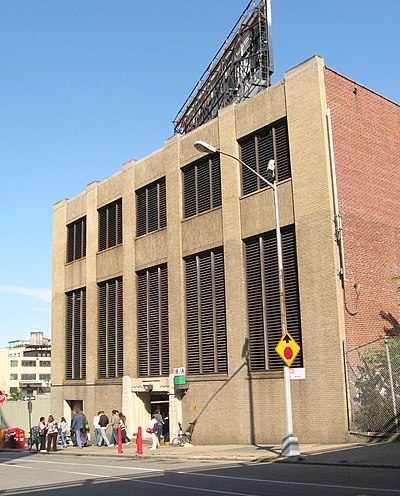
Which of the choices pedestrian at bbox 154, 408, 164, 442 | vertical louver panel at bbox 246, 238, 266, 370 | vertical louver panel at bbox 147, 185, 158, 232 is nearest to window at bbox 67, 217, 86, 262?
vertical louver panel at bbox 147, 185, 158, 232

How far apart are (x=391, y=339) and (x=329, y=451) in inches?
217

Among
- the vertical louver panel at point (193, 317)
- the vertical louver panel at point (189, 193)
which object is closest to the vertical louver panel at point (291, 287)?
the vertical louver panel at point (193, 317)

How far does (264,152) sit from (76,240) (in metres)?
15.9

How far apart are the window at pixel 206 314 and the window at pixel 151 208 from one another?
3.30 metres

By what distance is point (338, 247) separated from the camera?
21781mm

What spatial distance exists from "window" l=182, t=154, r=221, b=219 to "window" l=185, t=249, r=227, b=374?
210 cm

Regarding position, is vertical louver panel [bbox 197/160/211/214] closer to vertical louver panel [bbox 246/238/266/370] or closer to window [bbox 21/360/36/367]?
vertical louver panel [bbox 246/238/266/370]

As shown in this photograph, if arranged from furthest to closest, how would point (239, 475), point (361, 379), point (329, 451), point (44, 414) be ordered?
1. point (44, 414)
2. point (361, 379)
3. point (329, 451)
4. point (239, 475)

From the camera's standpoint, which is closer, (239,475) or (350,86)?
(239,475)

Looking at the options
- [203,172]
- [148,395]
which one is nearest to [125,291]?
[148,395]

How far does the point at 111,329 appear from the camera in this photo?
32938mm

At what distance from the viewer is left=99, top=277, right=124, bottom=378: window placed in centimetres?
3212

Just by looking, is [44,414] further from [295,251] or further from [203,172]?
[295,251]

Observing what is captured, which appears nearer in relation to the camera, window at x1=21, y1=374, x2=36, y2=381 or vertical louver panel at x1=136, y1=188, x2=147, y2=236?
vertical louver panel at x1=136, y1=188, x2=147, y2=236
